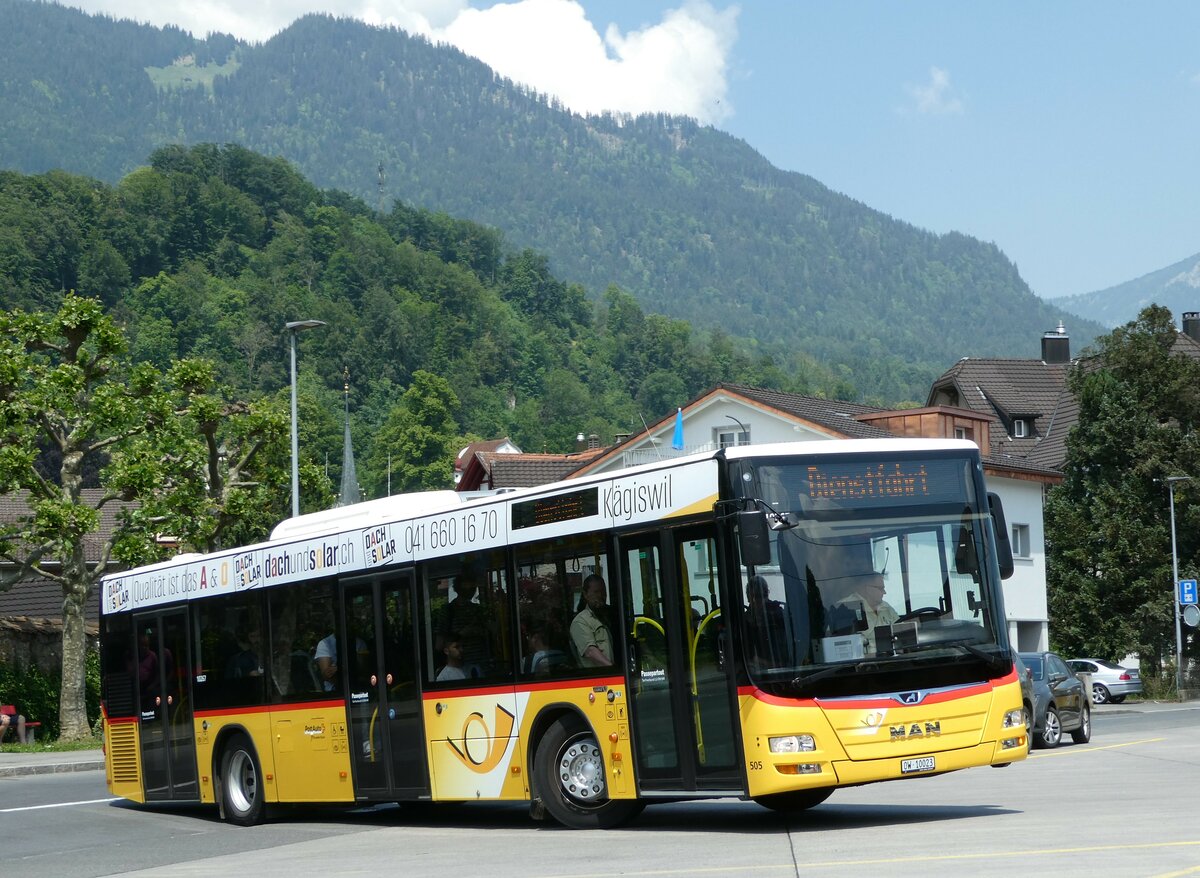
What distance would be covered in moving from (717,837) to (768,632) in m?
1.82

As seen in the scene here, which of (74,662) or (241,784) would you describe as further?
(74,662)

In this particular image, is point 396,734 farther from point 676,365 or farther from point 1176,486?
point 676,365

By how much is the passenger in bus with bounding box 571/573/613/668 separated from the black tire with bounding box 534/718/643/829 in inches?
23.5

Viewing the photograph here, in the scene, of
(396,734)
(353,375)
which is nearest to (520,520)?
(396,734)

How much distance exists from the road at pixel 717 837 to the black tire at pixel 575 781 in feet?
0.63

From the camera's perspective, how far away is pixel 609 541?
13.6 metres

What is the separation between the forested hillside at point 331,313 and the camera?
456 ft

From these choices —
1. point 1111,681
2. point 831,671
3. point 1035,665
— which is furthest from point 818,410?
point 831,671

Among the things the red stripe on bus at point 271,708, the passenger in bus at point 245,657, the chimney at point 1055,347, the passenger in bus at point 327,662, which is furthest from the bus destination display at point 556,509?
the chimney at point 1055,347

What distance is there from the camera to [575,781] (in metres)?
14.1

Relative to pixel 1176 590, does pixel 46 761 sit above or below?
below

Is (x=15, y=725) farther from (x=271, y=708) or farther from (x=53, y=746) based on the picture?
(x=271, y=708)

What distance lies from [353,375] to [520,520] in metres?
137

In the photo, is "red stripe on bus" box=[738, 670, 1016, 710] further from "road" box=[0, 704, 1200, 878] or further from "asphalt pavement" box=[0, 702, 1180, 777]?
"asphalt pavement" box=[0, 702, 1180, 777]
